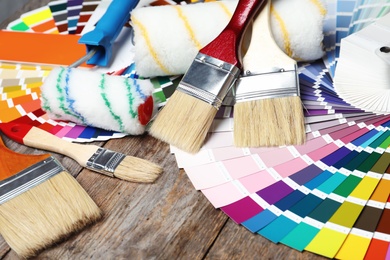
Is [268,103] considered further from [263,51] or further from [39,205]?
[39,205]

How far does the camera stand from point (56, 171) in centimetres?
98

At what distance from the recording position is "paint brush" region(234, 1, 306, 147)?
3.40 ft

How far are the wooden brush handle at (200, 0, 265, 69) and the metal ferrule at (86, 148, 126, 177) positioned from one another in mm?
249

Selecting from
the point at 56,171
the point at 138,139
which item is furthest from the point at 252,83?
the point at 56,171

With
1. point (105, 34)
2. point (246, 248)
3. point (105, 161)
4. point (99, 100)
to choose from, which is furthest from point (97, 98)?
point (246, 248)

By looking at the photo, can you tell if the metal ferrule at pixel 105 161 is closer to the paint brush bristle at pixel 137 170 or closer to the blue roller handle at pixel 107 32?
the paint brush bristle at pixel 137 170

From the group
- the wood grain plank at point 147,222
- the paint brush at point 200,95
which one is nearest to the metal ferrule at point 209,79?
the paint brush at point 200,95

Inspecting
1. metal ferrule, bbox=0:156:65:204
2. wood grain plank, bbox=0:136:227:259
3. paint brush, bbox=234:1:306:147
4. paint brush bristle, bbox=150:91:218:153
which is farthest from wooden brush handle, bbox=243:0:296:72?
metal ferrule, bbox=0:156:65:204

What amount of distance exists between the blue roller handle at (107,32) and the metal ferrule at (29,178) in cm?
33

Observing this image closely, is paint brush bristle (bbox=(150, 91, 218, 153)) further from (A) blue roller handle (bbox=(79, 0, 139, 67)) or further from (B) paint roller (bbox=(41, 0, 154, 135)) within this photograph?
(A) blue roller handle (bbox=(79, 0, 139, 67))

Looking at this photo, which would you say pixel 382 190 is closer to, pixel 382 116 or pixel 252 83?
pixel 382 116

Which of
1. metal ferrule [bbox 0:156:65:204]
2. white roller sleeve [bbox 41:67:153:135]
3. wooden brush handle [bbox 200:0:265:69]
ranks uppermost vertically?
wooden brush handle [bbox 200:0:265:69]

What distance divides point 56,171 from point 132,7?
0.48m

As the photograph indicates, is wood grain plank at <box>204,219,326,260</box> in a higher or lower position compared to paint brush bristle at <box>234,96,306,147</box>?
lower
